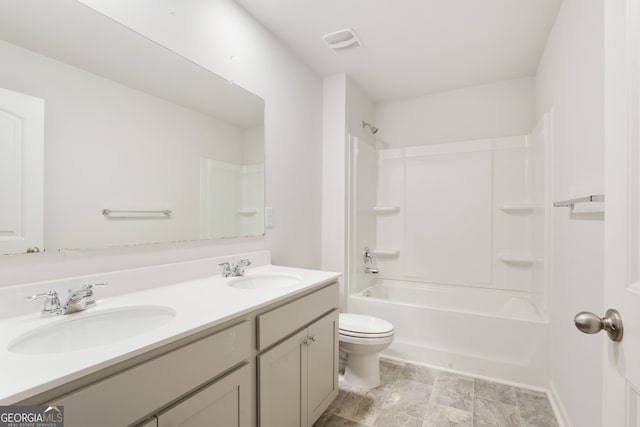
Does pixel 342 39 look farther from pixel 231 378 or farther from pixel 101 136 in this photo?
pixel 231 378

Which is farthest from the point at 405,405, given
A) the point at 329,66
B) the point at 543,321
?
the point at 329,66

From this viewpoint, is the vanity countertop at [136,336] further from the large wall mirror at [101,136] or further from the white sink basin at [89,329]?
the large wall mirror at [101,136]

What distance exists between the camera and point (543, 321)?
209cm

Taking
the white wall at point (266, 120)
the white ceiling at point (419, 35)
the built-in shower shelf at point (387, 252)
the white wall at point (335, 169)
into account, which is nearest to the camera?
the white wall at point (266, 120)

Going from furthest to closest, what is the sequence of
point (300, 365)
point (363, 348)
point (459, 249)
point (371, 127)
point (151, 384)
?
point (371, 127) → point (459, 249) → point (363, 348) → point (300, 365) → point (151, 384)

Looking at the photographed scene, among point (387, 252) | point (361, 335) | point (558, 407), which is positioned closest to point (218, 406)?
point (361, 335)

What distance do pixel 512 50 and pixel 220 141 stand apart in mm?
2271

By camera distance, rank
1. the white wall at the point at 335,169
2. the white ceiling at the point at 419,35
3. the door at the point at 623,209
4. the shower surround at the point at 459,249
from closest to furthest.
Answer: the door at the point at 623,209 < the white ceiling at the point at 419,35 < the shower surround at the point at 459,249 < the white wall at the point at 335,169

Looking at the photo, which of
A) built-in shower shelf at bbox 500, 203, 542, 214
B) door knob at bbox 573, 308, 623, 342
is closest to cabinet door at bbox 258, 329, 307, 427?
door knob at bbox 573, 308, 623, 342

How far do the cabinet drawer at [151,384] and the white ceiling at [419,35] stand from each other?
189 cm

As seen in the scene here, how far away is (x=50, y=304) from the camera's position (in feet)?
3.24

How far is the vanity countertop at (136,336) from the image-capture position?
24.2 inches

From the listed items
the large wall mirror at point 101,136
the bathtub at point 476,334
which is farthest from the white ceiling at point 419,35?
the bathtub at point 476,334

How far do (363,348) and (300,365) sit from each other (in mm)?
686
